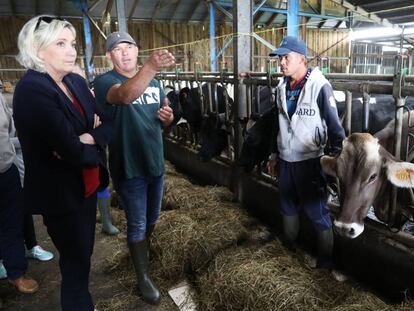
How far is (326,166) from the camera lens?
7.69ft

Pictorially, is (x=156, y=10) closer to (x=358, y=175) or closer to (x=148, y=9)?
(x=148, y=9)

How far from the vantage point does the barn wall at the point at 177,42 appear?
14633mm

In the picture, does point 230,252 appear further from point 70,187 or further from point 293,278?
point 70,187

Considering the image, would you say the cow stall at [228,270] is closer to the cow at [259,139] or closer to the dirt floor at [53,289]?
the dirt floor at [53,289]

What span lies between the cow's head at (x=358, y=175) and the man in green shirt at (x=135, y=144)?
46.2 inches

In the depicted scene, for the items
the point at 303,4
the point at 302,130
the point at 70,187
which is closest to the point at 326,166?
the point at 302,130

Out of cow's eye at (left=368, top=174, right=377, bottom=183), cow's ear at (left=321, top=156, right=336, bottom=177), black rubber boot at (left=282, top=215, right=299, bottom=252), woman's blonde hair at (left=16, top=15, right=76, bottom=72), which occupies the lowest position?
black rubber boot at (left=282, top=215, right=299, bottom=252)

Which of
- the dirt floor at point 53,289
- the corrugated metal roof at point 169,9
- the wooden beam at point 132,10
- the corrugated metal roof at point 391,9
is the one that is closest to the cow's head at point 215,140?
the dirt floor at point 53,289

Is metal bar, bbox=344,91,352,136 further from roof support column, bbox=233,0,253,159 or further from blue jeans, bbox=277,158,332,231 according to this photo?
roof support column, bbox=233,0,253,159

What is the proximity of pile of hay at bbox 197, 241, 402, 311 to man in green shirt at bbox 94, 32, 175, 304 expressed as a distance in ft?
1.53

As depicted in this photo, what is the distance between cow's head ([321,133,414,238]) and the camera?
2150mm

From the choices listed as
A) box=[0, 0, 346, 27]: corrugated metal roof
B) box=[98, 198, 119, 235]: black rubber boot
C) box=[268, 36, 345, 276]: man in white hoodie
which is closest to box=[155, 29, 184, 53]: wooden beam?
box=[0, 0, 346, 27]: corrugated metal roof

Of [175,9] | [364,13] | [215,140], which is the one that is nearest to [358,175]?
[215,140]

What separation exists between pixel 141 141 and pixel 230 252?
126 cm
